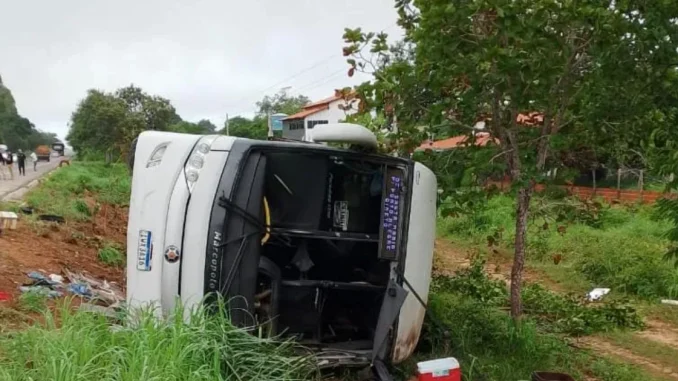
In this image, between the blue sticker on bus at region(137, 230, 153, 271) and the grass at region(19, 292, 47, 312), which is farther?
the grass at region(19, 292, 47, 312)

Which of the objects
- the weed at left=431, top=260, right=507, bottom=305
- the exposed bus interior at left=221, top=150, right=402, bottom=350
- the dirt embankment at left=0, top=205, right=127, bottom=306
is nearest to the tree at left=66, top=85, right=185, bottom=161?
the dirt embankment at left=0, top=205, right=127, bottom=306

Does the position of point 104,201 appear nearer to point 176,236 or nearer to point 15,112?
point 176,236

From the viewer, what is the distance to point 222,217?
13.5 feet

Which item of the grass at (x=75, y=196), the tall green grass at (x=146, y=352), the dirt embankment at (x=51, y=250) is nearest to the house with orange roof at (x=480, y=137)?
the tall green grass at (x=146, y=352)

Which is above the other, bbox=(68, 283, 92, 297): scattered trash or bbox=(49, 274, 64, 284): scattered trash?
bbox=(68, 283, 92, 297): scattered trash

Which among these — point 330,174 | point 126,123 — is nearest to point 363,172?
point 330,174

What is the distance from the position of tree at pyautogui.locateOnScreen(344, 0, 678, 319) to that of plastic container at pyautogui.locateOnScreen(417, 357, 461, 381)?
6.13 ft

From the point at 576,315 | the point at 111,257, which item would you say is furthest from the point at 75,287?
the point at 576,315

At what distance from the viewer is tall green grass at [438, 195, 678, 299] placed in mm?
9922

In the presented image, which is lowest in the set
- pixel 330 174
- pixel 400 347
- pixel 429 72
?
pixel 400 347

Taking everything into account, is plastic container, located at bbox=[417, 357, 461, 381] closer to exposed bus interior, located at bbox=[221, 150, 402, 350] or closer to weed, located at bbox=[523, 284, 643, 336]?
exposed bus interior, located at bbox=[221, 150, 402, 350]

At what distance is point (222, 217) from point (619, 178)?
63.1 feet

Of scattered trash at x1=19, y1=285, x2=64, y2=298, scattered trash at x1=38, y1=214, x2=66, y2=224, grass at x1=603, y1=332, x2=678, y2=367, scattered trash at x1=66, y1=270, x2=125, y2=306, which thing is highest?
scattered trash at x1=38, y1=214, x2=66, y2=224

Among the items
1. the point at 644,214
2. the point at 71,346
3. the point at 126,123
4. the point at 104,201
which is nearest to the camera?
the point at 71,346
